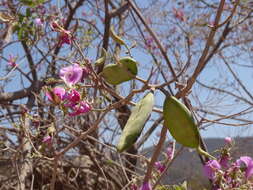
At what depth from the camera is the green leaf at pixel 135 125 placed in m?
0.48

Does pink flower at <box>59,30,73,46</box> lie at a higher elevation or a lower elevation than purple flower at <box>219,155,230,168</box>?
higher

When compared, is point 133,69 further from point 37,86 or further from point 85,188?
point 85,188

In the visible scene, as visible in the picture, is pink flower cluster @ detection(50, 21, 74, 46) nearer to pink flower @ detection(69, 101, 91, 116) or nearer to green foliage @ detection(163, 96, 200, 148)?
pink flower @ detection(69, 101, 91, 116)

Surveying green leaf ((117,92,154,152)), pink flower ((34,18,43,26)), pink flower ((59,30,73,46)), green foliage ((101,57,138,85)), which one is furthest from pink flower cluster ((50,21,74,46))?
pink flower ((34,18,43,26))

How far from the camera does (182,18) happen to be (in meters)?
3.97

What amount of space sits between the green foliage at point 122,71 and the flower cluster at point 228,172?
1.12 feet

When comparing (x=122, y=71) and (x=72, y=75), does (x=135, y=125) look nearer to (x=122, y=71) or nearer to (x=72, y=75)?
(x=122, y=71)

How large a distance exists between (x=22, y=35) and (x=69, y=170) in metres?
1.22

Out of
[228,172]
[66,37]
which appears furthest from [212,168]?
[66,37]

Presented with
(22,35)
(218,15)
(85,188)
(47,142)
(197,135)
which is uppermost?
(22,35)

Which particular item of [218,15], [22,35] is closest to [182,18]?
[22,35]

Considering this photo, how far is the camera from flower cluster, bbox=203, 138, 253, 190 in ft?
2.70

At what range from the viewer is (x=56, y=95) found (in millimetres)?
814

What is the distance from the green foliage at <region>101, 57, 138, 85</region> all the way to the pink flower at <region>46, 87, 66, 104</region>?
Result: 19cm
